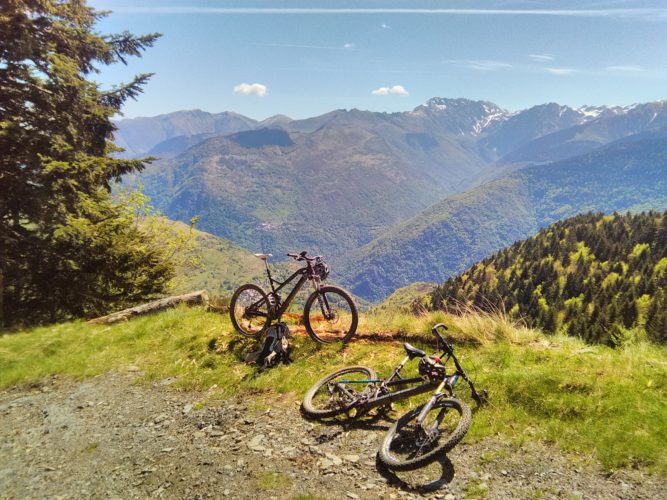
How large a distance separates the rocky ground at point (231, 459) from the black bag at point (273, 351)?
3.95ft

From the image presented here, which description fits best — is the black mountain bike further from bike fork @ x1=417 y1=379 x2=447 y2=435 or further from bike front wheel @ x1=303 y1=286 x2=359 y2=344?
bike fork @ x1=417 y1=379 x2=447 y2=435

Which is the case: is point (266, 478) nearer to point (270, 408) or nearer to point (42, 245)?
point (270, 408)

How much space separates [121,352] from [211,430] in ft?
17.6

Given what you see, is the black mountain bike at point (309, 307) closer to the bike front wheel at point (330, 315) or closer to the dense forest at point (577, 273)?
the bike front wheel at point (330, 315)

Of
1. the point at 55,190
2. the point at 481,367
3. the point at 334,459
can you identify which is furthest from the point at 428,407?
the point at 55,190

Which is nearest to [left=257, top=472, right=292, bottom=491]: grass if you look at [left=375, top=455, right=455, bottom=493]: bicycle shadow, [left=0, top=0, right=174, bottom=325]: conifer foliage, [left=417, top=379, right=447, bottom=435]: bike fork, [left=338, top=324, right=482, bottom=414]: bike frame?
[left=375, top=455, right=455, bottom=493]: bicycle shadow

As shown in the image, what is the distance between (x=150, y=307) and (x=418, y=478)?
11.4 meters

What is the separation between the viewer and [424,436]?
5.76m

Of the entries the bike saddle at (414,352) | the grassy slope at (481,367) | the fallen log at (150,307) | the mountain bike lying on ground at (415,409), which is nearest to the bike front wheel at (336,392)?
the mountain bike lying on ground at (415,409)

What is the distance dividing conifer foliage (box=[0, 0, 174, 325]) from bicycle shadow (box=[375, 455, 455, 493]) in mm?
13392

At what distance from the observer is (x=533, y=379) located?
6711 mm

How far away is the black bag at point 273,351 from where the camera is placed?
9.13m

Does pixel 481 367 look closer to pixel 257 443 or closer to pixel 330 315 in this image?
pixel 330 315

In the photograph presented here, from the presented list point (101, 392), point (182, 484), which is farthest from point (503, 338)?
point (101, 392)
